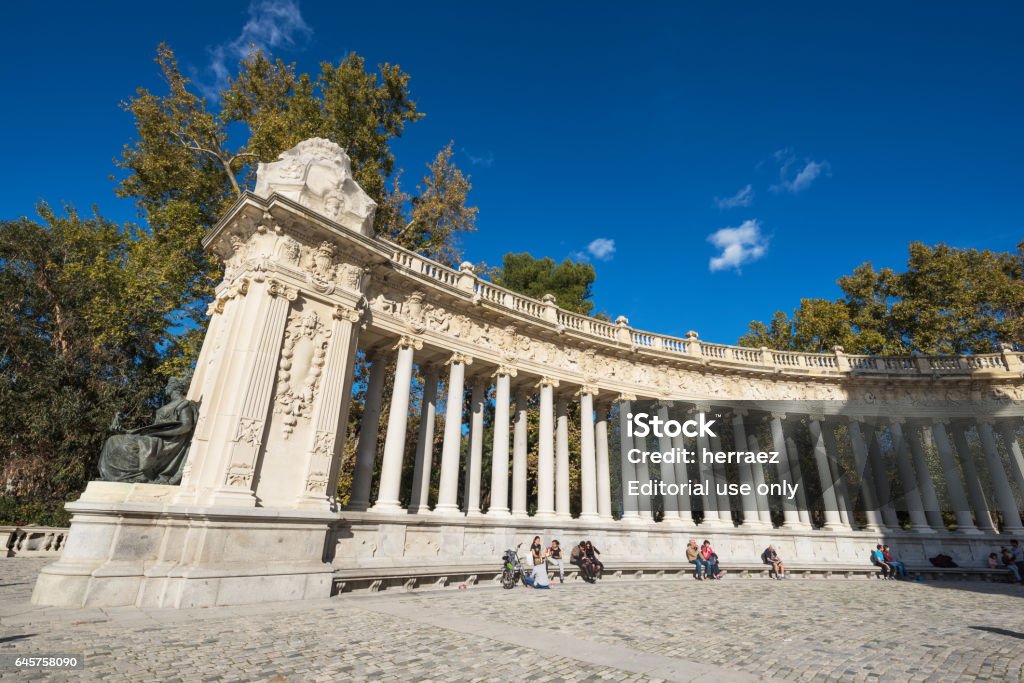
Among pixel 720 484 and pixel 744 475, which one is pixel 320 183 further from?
pixel 744 475

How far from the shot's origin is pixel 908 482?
2664cm

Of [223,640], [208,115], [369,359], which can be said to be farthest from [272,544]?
[208,115]

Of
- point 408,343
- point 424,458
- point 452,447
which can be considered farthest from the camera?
point 424,458

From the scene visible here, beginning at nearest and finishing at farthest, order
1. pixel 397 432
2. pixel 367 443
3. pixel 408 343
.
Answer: pixel 397 432 < pixel 367 443 < pixel 408 343

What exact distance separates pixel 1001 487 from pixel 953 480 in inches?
82.9

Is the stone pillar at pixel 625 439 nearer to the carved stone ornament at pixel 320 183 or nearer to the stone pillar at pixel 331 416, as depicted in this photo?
the stone pillar at pixel 331 416

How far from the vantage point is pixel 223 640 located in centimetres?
730

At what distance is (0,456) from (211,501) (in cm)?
2363

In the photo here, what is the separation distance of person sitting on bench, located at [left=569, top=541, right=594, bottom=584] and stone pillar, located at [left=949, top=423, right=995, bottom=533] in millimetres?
23705

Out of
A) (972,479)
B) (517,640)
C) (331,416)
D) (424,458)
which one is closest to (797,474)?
(972,479)

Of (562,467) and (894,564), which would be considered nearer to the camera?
(562,467)

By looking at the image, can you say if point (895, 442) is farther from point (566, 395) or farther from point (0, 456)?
point (0, 456)

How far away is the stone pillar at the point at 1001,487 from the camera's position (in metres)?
25.5

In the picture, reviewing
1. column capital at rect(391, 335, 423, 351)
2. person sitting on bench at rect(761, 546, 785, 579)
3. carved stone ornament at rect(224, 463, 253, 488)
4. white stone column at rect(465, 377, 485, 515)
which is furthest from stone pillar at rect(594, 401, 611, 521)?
carved stone ornament at rect(224, 463, 253, 488)
